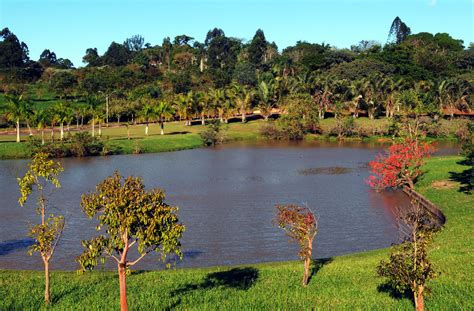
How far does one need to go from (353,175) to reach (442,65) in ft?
330

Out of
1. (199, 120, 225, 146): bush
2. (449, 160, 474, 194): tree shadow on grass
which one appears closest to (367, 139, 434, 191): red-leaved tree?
(449, 160, 474, 194): tree shadow on grass

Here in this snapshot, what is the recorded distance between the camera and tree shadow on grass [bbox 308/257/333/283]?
34.2m

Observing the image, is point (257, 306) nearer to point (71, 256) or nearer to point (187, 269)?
point (187, 269)

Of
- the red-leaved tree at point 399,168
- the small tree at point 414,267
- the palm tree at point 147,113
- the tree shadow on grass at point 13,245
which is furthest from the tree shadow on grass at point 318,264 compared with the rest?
the palm tree at point 147,113

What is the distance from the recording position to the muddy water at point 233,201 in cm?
4244

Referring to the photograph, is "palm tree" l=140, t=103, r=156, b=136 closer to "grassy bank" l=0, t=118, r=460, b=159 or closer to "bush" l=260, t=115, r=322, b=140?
"grassy bank" l=0, t=118, r=460, b=159

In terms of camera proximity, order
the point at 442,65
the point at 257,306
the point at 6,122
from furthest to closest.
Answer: the point at 442,65 < the point at 6,122 < the point at 257,306

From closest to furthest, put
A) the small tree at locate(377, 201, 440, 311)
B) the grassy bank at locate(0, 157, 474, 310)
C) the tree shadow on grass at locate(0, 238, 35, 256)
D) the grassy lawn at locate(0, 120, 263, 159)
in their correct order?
1. the small tree at locate(377, 201, 440, 311)
2. the grassy bank at locate(0, 157, 474, 310)
3. the tree shadow on grass at locate(0, 238, 35, 256)
4. the grassy lawn at locate(0, 120, 263, 159)

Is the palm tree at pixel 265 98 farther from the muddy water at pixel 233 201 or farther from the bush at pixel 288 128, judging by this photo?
the muddy water at pixel 233 201

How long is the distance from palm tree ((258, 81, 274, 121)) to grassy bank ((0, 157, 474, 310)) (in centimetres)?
9405

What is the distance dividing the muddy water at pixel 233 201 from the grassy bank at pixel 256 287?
4.36m

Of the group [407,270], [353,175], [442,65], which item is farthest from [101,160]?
[442,65]

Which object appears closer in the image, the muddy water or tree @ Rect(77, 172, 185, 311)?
tree @ Rect(77, 172, 185, 311)

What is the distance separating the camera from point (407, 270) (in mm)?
24891
